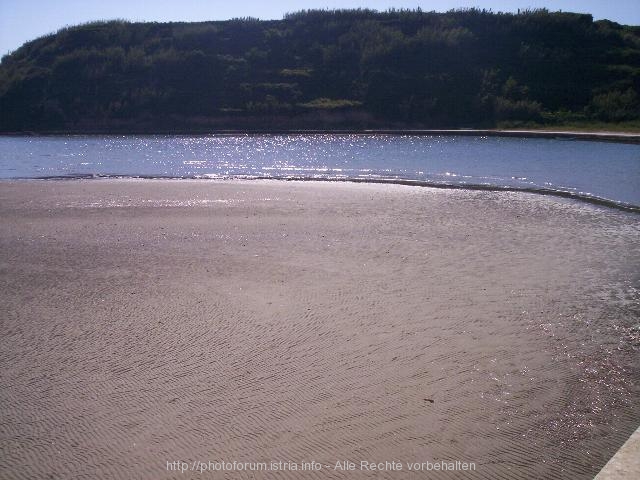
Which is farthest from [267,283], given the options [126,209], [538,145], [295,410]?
[538,145]

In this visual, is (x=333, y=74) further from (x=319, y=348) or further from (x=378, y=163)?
(x=319, y=348)

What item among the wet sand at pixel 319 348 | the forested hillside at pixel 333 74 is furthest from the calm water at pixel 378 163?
the forested hillside at pixel 333 74

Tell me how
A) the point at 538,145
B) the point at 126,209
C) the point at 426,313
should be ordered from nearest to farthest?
the point at 426,313 → the point at 126,209 → the point at 538,145

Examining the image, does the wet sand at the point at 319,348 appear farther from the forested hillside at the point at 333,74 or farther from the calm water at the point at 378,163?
the forested hillside at the point at 333,74

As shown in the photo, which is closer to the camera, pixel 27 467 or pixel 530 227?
pixel 27 467

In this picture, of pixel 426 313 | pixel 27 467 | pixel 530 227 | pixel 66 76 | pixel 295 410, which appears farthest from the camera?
pixel 66 76

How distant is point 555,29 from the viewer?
219ft

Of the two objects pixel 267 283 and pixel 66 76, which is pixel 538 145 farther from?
pixel 66 76

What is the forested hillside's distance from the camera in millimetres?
55656

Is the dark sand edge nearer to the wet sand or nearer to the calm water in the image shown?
the calm water

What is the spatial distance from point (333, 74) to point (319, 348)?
196ft

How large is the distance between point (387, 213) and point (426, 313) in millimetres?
6694

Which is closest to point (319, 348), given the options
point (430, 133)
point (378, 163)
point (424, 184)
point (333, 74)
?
point (424, 184)

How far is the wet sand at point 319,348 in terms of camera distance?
441 centimetres
